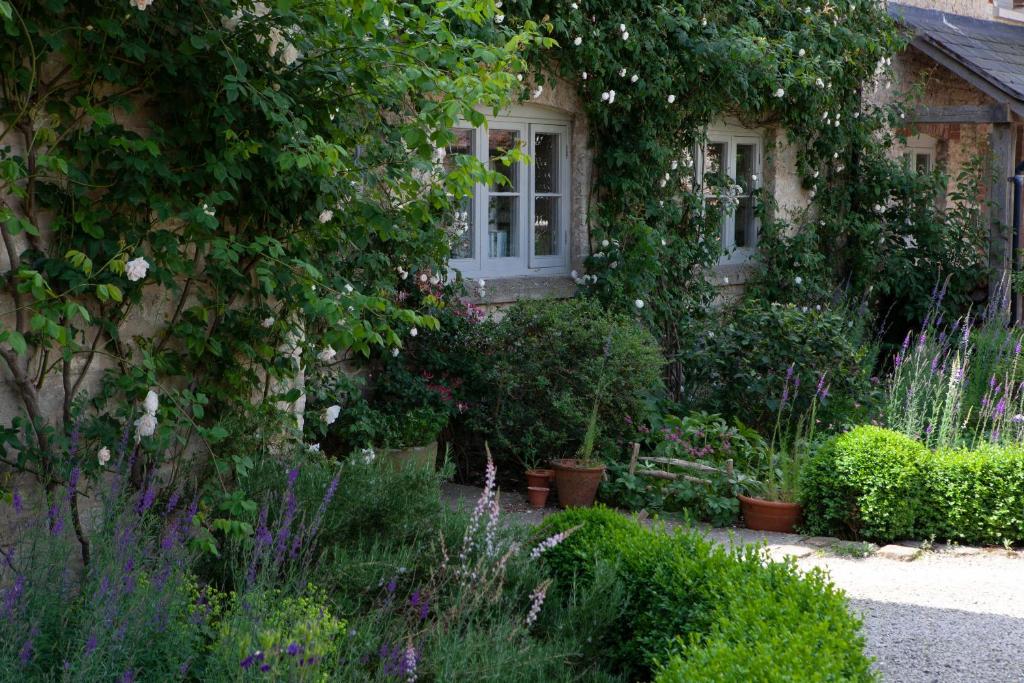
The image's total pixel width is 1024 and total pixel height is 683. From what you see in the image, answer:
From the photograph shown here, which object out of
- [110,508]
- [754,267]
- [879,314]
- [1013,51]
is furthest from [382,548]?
[1013,51]

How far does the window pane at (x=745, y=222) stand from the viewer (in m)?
10.9

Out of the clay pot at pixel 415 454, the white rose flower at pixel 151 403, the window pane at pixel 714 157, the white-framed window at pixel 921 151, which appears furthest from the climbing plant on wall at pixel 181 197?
the white-framed window at pixel 921 151

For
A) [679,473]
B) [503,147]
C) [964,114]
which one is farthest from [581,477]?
[964,114]

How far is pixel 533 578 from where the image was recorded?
4.10 metres

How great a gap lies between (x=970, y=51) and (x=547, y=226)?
18.2 feet

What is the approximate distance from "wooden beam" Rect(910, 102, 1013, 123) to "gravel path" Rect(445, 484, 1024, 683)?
6.36m

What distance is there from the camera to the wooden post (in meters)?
11.4

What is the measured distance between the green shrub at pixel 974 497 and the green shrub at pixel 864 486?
9cm

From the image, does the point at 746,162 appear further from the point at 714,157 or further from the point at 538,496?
the point at 538,496

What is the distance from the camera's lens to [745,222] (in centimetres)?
1092

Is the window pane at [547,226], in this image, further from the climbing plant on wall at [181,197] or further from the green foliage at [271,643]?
the green foliage at [271,643]

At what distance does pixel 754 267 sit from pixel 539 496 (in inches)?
171

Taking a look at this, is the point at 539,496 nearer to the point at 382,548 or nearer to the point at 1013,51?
the point at 382,548

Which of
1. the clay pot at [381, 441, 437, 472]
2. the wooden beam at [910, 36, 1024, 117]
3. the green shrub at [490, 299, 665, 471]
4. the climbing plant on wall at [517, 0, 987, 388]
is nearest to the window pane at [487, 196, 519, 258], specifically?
the climbing plant on wall at [517, 0, 987, 388]
